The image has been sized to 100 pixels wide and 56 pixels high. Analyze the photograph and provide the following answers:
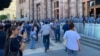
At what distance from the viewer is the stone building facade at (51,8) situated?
33656mm

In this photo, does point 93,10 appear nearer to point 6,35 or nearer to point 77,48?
point 77,48

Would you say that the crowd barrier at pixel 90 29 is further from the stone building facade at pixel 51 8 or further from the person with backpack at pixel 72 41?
the stone building facade at pixel 51 8

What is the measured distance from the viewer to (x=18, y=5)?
216 ft

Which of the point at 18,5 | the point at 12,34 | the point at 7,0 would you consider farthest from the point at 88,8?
the point at 18,5

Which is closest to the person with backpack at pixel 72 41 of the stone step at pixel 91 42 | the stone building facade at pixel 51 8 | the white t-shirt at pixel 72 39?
the white t-shirt at pixel 72 39

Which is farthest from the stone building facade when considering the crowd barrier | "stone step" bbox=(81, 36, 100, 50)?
"stone step" bbox=(81, 36, 100, 50)

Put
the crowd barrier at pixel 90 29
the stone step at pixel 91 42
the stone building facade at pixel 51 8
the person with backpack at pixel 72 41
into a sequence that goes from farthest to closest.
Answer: the stone building facade at pixel 51 8 → the crowd barrier at pixel 90 29 → the stone step at pixel 91 42 → the person with backpack at pixel 72 41

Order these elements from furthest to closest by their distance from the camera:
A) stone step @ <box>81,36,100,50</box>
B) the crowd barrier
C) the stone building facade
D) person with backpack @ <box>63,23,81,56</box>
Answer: the stone building facade < the crowd barrier < stone step @ <box>81,36,100,50</box> < person with backpack @ <box>63,23,81,56</box>

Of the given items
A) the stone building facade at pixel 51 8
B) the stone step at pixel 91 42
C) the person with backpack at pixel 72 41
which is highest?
the stone building facade at pixel 51 8

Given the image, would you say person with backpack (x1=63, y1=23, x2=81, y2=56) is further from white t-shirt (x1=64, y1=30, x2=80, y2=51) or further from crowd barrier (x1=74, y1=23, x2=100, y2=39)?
crowd barrier (x1=74, y1=23, x2=100, y2=39)

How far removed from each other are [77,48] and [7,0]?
3875cm

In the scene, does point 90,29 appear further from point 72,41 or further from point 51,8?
point 51,8

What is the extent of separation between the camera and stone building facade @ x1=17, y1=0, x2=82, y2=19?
33.7 meters

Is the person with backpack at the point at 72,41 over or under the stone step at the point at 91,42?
over
